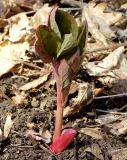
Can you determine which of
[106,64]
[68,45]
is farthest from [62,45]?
→ [106,64]

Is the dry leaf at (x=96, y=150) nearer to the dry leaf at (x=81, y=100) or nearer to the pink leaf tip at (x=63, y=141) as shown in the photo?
the pink leaf tip at (x=63, y=141)

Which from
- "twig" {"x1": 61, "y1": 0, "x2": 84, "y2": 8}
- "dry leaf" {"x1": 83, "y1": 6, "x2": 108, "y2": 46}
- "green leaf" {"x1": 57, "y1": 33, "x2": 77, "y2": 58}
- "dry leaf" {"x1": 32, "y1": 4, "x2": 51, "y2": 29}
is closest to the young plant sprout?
"green leaf" {"x1": 57, "y1": 33, "x2": 77, "y2": 58}

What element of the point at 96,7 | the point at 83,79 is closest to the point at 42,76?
the point at 83,79

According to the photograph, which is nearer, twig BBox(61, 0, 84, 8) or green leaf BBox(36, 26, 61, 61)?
green leaf BBox(36, 26, 61, 61)

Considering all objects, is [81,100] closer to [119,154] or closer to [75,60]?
[119,154]

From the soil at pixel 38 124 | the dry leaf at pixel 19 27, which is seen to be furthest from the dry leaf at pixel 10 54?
the soil at pixel 38 124

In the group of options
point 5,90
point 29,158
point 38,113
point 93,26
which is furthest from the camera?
point 93,26

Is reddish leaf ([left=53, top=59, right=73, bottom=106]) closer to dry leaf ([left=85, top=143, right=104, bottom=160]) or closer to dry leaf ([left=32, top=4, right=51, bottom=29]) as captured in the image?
dry leaf ([left=85, top=143, right=104, bottom=160])

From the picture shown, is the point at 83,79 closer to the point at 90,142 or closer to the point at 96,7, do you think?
the point at 90,142
